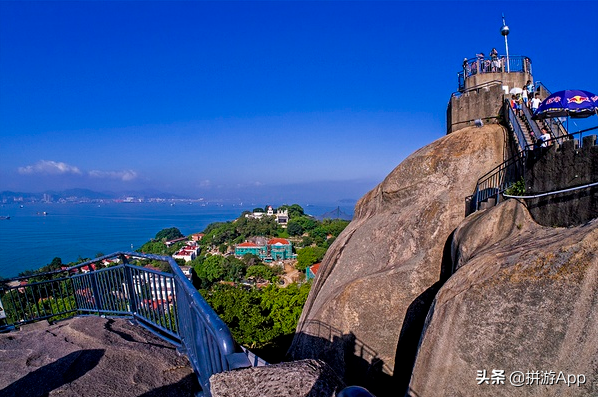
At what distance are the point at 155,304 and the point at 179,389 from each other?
71.4 inches

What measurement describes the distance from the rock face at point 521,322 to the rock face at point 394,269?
8.99 feet

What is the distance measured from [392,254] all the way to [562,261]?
5.31m

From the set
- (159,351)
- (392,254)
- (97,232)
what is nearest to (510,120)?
(392,254)

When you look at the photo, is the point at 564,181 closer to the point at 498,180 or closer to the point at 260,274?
the point at 498,180

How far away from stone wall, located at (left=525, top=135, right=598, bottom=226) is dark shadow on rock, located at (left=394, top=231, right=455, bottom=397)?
90.0 inches

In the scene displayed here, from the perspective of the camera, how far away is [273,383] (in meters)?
2.05

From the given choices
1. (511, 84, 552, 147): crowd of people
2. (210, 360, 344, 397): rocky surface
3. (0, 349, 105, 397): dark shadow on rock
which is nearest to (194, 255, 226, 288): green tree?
(511, 84, 552, 147): crowd of people

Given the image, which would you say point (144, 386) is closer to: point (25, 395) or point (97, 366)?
point (97, 366)

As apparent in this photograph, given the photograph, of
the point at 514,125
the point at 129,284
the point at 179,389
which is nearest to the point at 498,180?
the point at 514,125

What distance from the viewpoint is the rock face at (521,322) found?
189 inches

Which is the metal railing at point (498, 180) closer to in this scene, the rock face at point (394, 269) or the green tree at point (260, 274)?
the rock face at point (394, 269)

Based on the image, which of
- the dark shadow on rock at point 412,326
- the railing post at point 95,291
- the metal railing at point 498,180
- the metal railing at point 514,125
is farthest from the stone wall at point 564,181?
the railing post at point 95,291

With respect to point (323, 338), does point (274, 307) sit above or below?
below

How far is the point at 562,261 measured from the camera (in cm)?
506
